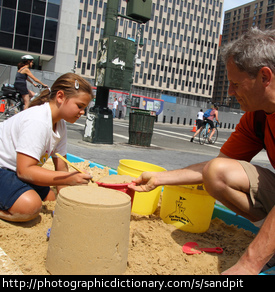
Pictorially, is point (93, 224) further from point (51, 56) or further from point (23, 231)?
point (51, 56)

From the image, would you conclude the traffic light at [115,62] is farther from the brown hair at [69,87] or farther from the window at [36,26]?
the window at [36,26]

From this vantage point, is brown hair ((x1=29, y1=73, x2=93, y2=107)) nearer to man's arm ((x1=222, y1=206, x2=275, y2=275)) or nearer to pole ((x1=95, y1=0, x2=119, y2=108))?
man's arm ((x1=222, y1=206, x2=275, y2=275))

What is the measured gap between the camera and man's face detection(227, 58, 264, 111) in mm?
1819

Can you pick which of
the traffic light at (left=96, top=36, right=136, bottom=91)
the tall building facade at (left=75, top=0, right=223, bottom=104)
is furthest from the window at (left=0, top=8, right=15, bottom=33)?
the tall building facade at (left=75, top=0, right=223, bottom=104)

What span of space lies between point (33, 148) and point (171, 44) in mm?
89511

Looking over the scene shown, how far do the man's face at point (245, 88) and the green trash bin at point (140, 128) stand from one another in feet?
20.0

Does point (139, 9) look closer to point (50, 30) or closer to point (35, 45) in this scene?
point (50, 30)

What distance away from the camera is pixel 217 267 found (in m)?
1.90

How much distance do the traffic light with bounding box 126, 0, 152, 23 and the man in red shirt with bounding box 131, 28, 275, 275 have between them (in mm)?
5195

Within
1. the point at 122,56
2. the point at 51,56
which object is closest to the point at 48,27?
the point at 51,56

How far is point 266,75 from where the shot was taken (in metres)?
1.77

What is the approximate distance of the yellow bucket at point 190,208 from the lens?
2482 millimetres

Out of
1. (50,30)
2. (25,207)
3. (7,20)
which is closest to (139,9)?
(25,207)
